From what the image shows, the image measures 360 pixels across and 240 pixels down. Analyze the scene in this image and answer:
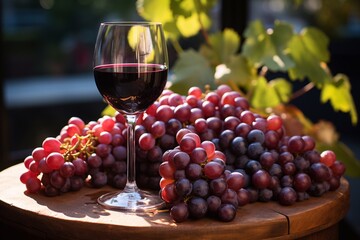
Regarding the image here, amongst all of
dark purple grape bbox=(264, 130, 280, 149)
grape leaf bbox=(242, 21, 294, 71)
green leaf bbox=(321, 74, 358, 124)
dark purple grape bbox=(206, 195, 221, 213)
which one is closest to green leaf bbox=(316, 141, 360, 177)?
green leaf bbox=(321, 74, 358, 124)

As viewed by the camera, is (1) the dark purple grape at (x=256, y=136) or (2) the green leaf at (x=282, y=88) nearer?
(1) the dark purple grape at (x=256, y=136)

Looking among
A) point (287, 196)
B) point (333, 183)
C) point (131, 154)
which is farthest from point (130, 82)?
point (333, 183)

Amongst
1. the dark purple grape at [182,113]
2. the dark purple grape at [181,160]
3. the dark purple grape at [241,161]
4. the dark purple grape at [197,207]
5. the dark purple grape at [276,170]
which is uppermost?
the dark purple grape at [182,113]

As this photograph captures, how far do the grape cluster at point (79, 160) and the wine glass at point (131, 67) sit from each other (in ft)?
0.34

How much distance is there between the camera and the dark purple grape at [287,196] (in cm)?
113

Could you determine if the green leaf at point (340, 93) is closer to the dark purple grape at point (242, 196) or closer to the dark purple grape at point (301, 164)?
the dark purple grape at point (301, 164)

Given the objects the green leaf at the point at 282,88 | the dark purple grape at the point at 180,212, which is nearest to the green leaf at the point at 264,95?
the green leaf at the point at 282,88

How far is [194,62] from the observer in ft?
5.61

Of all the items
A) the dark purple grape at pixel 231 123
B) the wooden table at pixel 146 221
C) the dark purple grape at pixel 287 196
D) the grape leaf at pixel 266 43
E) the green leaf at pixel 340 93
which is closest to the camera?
the wooden table at pixel 146 221

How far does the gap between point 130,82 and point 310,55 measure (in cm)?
79

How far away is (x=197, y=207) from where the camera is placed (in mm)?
1031

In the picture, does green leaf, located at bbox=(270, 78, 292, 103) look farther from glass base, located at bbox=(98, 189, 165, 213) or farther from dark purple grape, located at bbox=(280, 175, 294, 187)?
glass base, located at bbox=(98, 189, 165, 213)

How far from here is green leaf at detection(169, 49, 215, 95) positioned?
1664mm

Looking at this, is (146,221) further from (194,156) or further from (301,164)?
(301,164)
